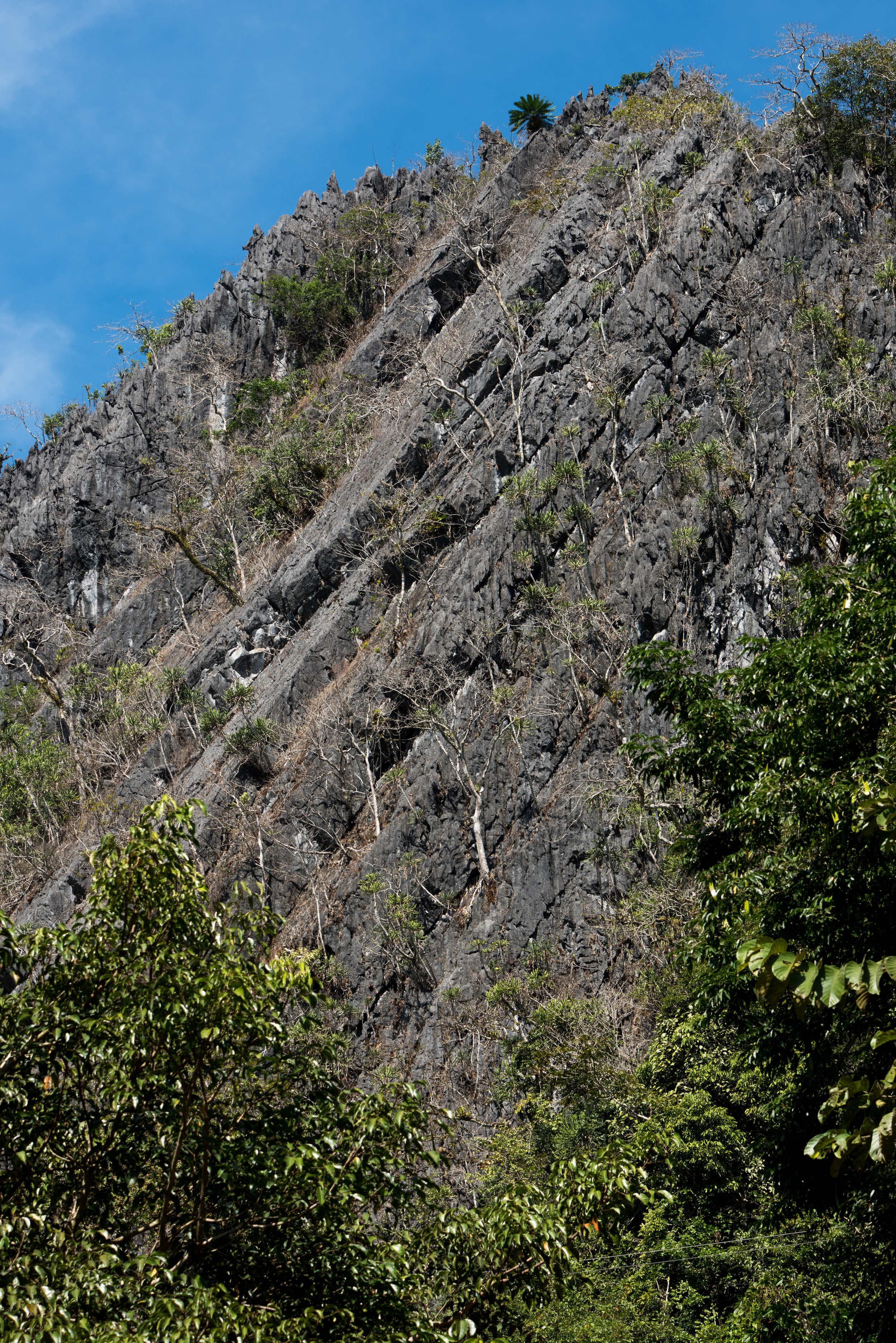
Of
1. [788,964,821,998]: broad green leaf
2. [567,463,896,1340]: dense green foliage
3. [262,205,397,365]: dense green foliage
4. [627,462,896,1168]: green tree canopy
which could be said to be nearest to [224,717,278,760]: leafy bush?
[567,463,896,1340]: dense green foliage

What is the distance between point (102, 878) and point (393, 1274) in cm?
325

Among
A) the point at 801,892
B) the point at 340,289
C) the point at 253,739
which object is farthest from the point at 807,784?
the point at 340,289

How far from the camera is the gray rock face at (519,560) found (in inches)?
1009

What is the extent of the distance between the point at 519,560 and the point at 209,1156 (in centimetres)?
2383

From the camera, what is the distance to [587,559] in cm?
2878

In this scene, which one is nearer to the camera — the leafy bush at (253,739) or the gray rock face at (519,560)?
the gray rock face at (519,560)

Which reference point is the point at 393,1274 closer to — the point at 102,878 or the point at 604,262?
the point at 102,878

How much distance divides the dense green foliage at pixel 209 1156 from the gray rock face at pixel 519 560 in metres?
15.3

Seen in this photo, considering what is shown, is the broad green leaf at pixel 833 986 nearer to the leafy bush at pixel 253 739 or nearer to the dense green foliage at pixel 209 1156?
the dense green foliage at pixel 209 1156

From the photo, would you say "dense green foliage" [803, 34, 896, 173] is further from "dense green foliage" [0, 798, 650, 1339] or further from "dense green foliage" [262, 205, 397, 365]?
"dense green foliage" [0, 798, 650, 1339]

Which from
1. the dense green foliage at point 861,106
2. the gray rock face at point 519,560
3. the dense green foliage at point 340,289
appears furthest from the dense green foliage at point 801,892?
the dense green foliage at point 340,289

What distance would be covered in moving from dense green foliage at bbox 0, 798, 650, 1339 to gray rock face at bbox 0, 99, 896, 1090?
15.3 metres

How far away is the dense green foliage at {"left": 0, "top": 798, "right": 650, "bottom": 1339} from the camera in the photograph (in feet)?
22.9

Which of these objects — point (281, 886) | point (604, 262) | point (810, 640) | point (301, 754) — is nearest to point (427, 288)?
point (604, 262)
